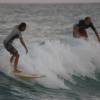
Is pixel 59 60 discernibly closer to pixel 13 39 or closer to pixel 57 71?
pixel 57 71

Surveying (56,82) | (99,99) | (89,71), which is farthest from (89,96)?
(89,71)

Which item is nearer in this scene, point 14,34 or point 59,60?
point 14,34

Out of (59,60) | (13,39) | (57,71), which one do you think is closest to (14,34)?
(13,39)

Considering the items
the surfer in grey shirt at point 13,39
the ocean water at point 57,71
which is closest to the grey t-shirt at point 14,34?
the surfer in grey shirt at point 13,39

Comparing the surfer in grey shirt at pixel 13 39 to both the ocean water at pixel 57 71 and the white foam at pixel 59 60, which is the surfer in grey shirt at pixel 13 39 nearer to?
the ocean water at pixel 57 71

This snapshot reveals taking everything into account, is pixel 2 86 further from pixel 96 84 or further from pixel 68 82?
pixel 96 84

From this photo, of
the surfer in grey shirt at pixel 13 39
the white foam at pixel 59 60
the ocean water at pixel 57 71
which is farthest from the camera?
the white foam at pixel 59 60

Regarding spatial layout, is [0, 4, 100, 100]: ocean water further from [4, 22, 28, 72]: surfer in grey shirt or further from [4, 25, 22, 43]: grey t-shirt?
[4, 25, 22, 43]: grey t-shirt

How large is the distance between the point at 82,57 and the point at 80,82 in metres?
1.21

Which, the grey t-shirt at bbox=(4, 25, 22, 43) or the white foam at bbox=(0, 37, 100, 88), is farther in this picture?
the white foam at bbox=(0, 37, 100, 88)

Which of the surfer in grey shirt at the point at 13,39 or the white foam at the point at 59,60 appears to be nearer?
the surfer in grey shirt at the point at 13,39

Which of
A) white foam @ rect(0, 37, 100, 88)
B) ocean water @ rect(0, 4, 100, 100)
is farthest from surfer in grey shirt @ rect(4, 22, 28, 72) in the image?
white foam @ rect(0, 37, 100, 88)

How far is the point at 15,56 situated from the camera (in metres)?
12.2

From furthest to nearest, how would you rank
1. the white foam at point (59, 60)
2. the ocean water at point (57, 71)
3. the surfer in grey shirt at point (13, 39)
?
1. the white foam at point (59, 60)
2. the surfer in grey shirt at point (13, 39)
3. the ocean water at point (57, 71)
